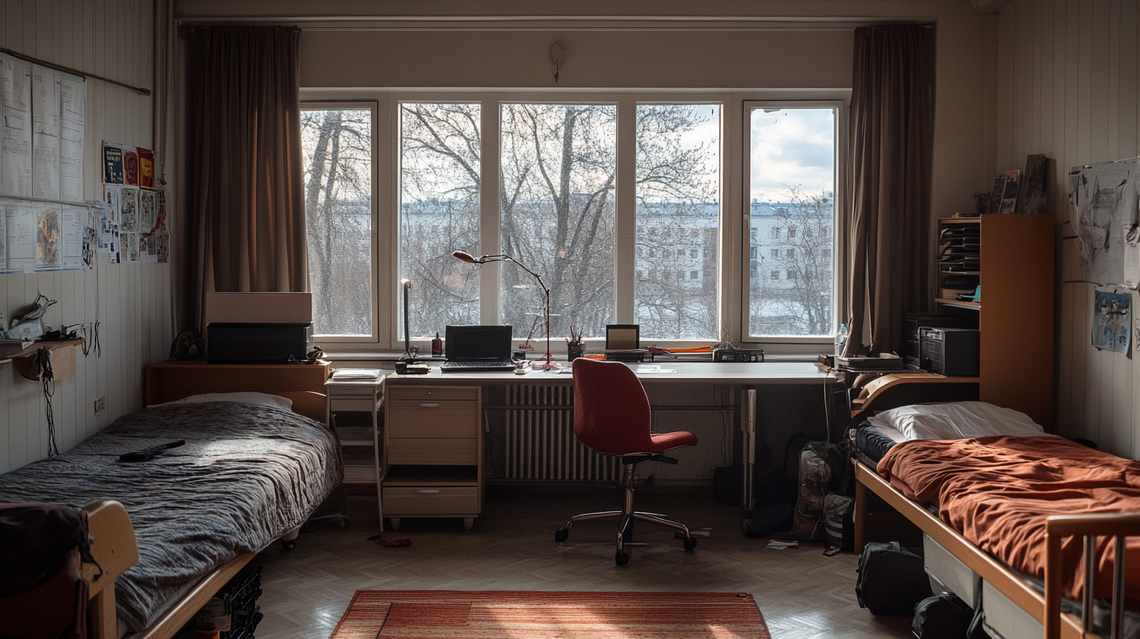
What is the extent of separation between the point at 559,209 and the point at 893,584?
8.10 ft

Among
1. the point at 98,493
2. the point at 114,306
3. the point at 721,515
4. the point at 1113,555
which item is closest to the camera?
the point at 1113,555

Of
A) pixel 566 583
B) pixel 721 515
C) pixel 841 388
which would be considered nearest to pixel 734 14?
pixel 841 388

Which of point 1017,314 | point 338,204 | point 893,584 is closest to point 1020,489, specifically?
point 893,584

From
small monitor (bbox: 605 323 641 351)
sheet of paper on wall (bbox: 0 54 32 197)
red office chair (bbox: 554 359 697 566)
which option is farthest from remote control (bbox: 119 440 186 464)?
small monitor (bbox: 605 323 641 351)

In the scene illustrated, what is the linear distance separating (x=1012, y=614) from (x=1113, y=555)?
0.48 metres

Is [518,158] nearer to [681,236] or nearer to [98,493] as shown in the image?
[681,236]

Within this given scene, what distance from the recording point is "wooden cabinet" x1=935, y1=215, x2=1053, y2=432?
3605 mm

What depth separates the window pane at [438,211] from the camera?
4.42 m

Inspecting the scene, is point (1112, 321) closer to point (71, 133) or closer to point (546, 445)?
point (546, 445)

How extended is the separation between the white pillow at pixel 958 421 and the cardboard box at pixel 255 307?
274cm

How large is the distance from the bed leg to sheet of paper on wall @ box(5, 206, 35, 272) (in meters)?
1.70

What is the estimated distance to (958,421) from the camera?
3.32 m

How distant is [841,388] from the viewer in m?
3.93

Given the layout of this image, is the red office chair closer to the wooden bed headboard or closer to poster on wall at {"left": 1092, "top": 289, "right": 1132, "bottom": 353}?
the wooden bed headboard
